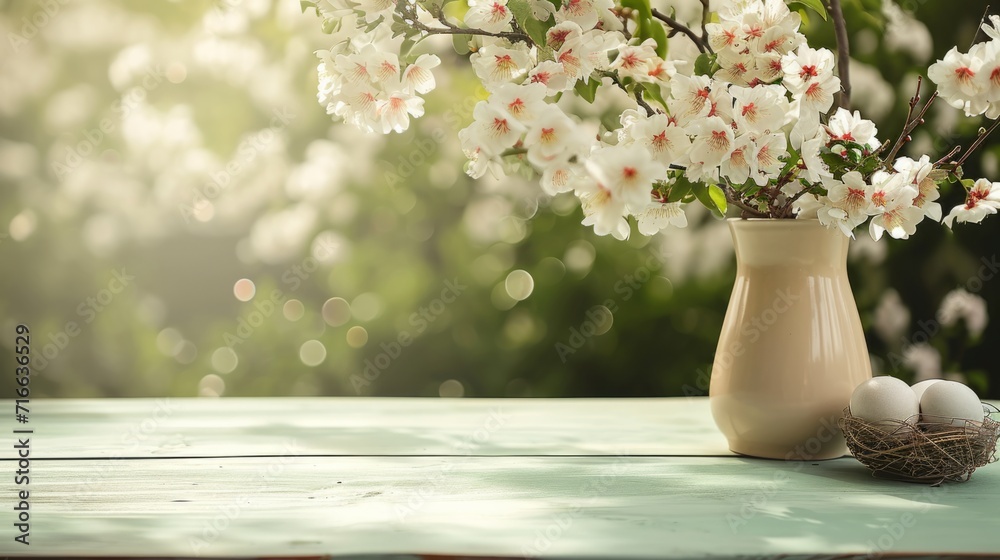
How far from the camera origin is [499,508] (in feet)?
2.26

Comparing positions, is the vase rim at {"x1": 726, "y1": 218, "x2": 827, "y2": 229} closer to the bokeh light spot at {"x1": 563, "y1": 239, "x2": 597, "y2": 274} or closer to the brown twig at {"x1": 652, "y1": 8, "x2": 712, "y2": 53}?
the brown twig at {"x1": 652, "y1": 8, "x2": 712, "y2": 53}

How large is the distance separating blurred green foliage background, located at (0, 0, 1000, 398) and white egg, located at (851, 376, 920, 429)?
102 centimetres

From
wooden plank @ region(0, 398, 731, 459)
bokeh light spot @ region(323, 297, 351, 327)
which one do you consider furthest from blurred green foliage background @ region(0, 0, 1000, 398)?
wooden plank @ region(0, 398, 731, 459)

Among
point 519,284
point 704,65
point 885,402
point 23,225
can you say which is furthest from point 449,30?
point 23,225

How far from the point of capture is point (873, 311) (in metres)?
1.82

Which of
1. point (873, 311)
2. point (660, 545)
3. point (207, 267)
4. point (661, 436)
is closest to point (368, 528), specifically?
point (660, 545)

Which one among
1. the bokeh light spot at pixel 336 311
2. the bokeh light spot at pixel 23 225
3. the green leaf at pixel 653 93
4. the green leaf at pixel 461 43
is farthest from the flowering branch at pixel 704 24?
the bokeh light spot at pixel 23 225

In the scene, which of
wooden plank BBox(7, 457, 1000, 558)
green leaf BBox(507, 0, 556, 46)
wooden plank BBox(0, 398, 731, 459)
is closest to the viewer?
wooden plank BBox(7, 457, 1000, 558)

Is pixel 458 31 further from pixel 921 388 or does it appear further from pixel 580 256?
pixel 580 256

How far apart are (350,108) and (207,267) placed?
119 cm

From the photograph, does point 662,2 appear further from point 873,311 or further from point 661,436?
point 661,436

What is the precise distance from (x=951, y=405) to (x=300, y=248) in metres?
1.35

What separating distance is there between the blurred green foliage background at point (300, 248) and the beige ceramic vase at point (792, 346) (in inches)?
36.5

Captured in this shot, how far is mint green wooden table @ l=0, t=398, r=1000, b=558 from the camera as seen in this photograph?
0.60 metres
